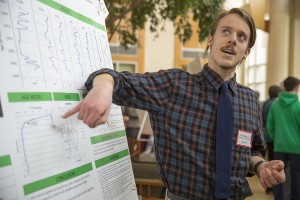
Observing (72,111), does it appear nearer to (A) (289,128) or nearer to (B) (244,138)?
(B) (244,138)

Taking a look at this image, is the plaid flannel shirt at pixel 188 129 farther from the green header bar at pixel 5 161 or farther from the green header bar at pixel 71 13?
the green header bar at pixel 5 161

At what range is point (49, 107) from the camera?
0.95 metres

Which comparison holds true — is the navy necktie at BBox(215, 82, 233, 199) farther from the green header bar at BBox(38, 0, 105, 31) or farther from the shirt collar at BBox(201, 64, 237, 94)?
the green header bar at BBox(38, 0, 105, 31)

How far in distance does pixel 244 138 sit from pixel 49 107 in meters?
0.81

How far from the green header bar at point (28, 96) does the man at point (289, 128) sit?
3347mm

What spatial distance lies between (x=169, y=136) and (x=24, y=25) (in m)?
0.70

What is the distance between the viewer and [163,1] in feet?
14.0

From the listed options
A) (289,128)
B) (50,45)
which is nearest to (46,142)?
(50,45)

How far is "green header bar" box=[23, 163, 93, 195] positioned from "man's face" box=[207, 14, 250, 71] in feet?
2.20

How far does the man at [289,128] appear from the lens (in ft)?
12.4

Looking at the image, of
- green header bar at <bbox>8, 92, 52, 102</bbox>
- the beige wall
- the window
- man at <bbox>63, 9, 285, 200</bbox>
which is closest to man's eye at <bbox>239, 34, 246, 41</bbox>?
man at <bbox>63, 9, 285, 200</bbox>

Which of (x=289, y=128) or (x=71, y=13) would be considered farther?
(x=289, y=128)

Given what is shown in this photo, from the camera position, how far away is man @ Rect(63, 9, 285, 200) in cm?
133

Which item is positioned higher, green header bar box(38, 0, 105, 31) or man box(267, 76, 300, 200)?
green header bar box(38, 0, 105, 31)
